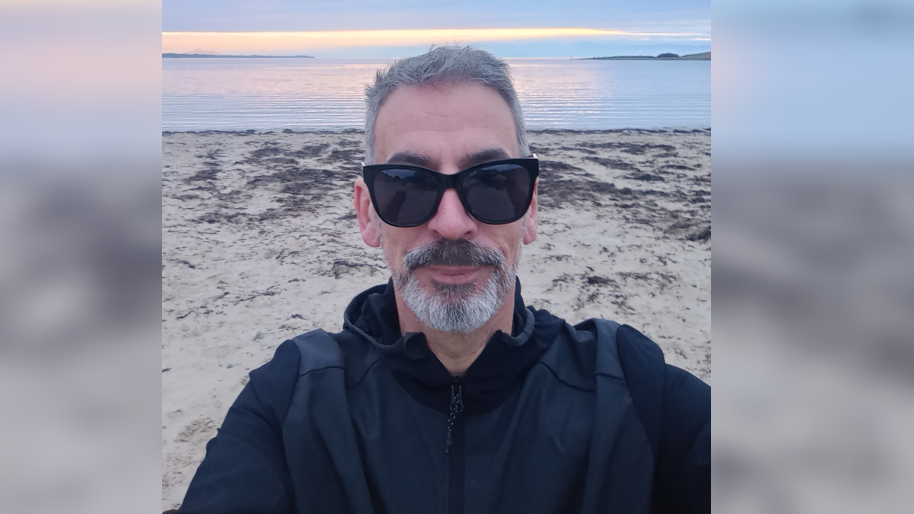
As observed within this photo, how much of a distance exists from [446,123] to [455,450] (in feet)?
2.76

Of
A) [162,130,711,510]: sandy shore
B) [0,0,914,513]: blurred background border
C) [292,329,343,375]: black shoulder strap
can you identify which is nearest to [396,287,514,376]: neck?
[292,329,343,375]: black shoulder strap

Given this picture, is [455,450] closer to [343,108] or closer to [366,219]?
[366,219]

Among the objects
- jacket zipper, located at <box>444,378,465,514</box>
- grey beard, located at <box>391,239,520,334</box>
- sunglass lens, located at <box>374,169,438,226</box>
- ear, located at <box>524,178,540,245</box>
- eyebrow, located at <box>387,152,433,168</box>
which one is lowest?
jacket zipper, located at <box>444,378,465,514</box>

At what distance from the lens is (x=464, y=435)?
52.9 inches

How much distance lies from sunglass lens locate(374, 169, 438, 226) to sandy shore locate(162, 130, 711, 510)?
1892 millimetres

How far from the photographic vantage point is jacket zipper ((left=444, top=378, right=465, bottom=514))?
1.28 metres

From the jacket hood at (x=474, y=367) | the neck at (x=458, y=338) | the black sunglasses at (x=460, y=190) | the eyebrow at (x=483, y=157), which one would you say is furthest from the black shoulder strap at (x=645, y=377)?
the eyebrow at (x=483, y=157)

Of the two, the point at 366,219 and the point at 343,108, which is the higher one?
the point at 343,108

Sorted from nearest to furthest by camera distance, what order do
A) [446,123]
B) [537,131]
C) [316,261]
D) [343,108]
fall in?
[446,123] → [316,261] → [537,131] → [343,108]

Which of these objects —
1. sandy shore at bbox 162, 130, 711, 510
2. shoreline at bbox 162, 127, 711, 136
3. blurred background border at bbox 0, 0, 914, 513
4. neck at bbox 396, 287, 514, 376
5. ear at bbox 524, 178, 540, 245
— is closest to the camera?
blurred background border at bbox 0, 0, 914, 513

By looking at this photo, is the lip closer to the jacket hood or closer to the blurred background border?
the jacket hood
